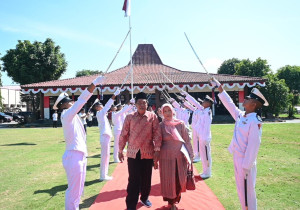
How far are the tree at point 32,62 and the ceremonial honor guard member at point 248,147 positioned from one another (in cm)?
3343

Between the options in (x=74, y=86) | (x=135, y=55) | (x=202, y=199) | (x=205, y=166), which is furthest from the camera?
(x=135, y=55)

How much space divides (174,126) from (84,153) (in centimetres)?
157

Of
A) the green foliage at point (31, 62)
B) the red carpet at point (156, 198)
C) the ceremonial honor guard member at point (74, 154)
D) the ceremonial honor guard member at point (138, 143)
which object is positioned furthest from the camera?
the green foliage at point (31, 62)

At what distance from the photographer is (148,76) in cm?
2644

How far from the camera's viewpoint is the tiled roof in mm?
23784

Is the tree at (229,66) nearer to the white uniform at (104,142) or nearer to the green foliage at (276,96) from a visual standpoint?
the green foliage at (276,96)

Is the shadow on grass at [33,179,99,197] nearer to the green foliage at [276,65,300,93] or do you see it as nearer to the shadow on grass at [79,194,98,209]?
the shadow on grass at [79,194,98,209]

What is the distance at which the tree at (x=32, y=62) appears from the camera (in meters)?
33.3

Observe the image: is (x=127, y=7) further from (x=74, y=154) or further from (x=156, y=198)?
(x=156, y=198)

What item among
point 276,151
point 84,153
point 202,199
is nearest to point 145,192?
point 202,199

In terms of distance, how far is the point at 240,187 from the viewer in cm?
350

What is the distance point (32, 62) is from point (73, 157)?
3450cm

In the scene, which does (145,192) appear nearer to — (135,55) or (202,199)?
(202,199)

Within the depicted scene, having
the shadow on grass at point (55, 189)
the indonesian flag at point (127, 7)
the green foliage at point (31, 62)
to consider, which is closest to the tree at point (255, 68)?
the green foliage at point (31, 62)
